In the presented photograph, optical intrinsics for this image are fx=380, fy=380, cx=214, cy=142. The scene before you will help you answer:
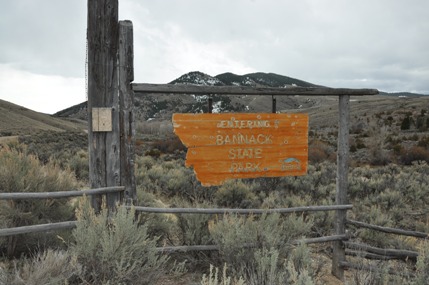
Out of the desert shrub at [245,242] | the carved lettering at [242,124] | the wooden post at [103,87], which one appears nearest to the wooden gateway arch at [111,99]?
the wooden post at [103,87]

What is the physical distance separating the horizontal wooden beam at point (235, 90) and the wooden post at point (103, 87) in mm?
349

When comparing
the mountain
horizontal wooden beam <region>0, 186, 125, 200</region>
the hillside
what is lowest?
horizontal wooden beam <region>0, 186, 125, 200</region>

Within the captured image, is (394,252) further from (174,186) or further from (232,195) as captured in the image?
(174,186)

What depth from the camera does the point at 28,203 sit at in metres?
5.18

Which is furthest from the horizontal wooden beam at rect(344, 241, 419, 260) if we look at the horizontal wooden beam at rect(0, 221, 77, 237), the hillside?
the hillside

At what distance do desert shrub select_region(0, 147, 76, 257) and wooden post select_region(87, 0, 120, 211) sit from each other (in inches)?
44.6

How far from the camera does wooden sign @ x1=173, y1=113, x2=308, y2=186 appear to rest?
4.97 metres

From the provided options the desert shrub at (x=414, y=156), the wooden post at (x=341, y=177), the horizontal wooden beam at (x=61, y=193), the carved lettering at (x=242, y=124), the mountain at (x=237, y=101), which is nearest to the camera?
the horizontal wooden beam at (x=61, y=193)

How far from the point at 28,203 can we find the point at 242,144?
119 inches

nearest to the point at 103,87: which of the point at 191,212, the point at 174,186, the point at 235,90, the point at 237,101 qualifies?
the point at 235,90

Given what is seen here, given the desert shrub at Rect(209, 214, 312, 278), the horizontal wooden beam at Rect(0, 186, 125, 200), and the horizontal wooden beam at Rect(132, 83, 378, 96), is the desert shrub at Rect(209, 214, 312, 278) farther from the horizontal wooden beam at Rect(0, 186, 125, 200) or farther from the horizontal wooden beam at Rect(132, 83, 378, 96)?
the horizontal wooden beam at Rect(132, 83, 378, 96)

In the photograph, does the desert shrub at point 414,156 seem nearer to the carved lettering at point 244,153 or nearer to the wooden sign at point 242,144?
the wooden sign at point 242,144

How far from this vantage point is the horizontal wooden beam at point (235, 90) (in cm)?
473

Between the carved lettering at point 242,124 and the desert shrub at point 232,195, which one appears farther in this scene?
the desert shrub at point 232,195
